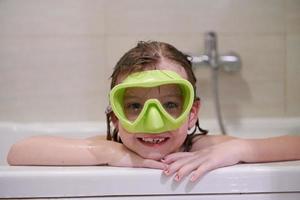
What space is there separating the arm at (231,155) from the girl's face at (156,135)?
5 centimetres

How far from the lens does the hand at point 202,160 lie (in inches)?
30.0

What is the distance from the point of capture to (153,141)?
85 centimetres

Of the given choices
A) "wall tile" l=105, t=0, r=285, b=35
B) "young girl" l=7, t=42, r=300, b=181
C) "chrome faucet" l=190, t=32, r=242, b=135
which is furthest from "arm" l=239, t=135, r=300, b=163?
"wall tile" l=105, t=0, r=285, b=35

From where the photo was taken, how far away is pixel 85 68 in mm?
1629

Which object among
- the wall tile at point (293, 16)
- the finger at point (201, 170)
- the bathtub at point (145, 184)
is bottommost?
the bathtub at point (145, 184)

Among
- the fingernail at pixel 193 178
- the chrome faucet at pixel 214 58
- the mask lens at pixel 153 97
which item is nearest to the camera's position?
the fingernail at pixel 193 178

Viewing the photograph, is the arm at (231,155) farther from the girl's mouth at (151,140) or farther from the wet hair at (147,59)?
the wet hair at (147,59)

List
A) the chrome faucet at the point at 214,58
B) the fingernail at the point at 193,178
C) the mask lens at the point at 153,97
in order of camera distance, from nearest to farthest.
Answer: the fingernail at the point at 193,178 < the mask lens at the point at 153,97 < the chrome faucet at the point at 214,58

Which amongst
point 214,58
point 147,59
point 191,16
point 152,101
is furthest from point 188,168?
point 191,16

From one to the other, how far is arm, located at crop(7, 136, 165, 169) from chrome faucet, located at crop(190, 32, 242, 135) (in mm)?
771

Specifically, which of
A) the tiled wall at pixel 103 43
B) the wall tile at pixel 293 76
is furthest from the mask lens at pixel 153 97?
the wall tile at pixel 293 76

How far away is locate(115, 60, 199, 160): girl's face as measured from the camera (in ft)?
2.77

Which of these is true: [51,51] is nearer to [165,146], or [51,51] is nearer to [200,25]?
[200,25]

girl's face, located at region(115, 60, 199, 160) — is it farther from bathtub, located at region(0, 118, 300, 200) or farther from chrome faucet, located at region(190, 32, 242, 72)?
chrome faucet, located at region(190, 32, 242, 72)
